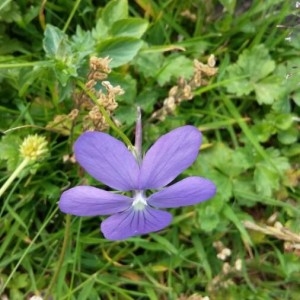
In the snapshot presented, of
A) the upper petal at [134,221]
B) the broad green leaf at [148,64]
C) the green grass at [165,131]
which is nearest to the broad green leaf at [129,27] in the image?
the green grass at [165,131]

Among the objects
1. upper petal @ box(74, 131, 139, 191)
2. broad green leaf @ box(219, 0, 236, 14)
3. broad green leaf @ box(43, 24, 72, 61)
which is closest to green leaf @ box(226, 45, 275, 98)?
broad green leaf @ box(219, 0, 236, 14)

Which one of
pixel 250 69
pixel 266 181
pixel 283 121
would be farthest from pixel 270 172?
pixel 250 69

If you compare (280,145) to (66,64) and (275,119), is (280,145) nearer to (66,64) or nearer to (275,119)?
(275,119)

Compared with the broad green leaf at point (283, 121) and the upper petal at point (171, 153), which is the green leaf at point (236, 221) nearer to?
the broad green leaf at point (283, 121)

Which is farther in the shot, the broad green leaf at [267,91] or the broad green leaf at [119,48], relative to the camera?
the broad green leaf at [267,91]

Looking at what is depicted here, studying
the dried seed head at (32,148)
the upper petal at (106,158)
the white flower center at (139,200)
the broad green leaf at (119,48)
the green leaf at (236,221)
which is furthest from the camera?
the green leaf at (236,221)

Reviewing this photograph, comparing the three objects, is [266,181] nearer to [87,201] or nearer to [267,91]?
[267,91]
